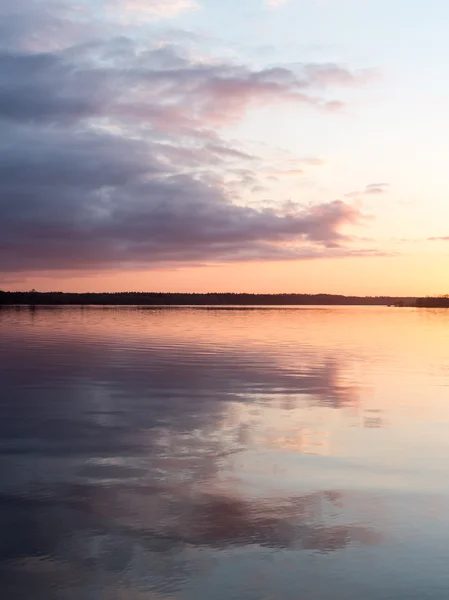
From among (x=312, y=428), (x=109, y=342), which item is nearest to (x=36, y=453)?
(x=312, y=428)

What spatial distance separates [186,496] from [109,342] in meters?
33.9

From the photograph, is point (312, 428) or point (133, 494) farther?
point (312, 428)

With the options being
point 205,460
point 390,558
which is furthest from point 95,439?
point 390,558

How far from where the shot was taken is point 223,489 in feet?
35.7

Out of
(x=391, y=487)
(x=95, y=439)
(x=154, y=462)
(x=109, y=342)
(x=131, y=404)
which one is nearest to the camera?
(x=391, y=487)

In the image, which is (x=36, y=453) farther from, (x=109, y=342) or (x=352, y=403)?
(x=109, y=342)

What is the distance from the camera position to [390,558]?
8211 millimetres

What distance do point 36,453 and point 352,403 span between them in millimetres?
9700

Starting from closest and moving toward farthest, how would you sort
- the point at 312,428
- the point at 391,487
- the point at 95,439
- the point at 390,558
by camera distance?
the point at 390,558
the point at 391,487
the point at 95,439
the point at 312,428

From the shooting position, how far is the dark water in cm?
761

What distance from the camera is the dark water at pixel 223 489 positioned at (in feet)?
25.0

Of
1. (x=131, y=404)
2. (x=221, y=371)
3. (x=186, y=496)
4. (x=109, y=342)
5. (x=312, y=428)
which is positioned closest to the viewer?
(x=186, y=496)

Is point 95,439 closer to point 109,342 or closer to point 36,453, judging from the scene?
point 36,453

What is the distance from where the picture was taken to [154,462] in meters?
Answer: 12.8
